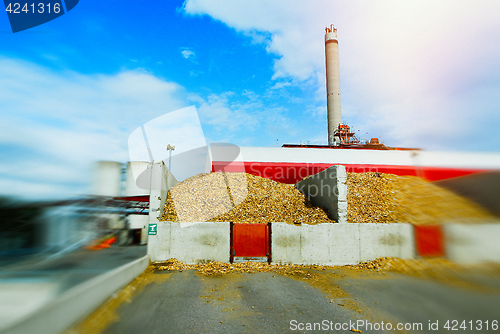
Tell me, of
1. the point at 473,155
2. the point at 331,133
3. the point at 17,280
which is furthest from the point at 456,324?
the point at 331,133

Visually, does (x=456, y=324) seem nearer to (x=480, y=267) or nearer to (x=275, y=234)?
(x=480, y=267)

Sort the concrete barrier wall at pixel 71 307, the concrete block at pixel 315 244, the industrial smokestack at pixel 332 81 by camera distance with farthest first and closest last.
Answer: the industrial smokestack at pixel 332 81 → the concrete block at pixel 315 244 → the concrete barrier wall at pixel 71 307

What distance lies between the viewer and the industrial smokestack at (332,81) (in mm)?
35094

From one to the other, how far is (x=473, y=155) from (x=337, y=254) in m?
11.6

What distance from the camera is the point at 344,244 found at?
1170 cm

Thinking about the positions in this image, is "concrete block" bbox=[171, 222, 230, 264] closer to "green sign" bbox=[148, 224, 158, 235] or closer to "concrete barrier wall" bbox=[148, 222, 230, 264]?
"concrete barrier wall" bbox=[148, 222, 230, 264]

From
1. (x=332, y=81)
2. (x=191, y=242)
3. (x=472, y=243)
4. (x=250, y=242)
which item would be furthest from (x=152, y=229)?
(x=332, y=81)

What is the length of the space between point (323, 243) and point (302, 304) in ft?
Answer: 19.4

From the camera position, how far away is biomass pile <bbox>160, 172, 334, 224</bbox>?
13.8 meters

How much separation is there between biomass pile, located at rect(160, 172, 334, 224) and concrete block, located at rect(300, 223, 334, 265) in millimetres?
587

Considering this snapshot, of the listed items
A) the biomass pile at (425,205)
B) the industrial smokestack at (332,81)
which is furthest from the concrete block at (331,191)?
the industrial smokestack at (332,81)

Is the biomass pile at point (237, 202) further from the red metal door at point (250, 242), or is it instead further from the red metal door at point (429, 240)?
the red metal door at point (429, 240)

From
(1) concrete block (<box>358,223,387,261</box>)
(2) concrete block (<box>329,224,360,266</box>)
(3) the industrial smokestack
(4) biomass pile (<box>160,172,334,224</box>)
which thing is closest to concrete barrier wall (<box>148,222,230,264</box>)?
(4) biomass pile (<box>160,172,334,224</box>)

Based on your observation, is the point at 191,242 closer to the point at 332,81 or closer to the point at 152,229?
the point at 152,229
